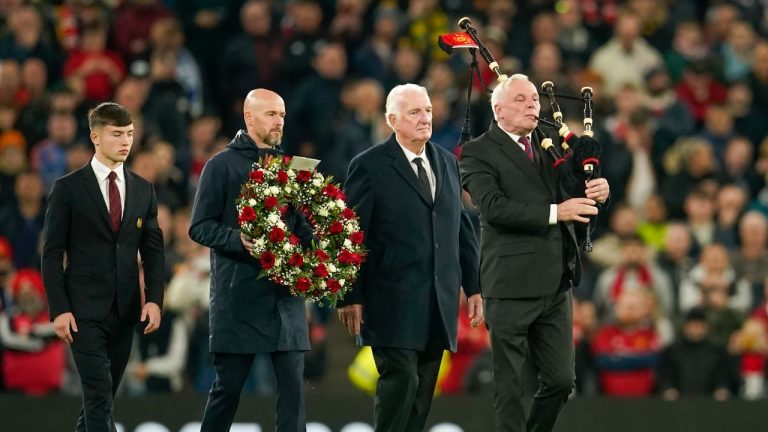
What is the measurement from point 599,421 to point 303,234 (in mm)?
4103

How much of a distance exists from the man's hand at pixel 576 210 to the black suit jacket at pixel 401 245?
0.92 m

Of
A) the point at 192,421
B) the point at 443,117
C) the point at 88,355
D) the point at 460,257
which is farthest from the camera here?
the point at 443,117

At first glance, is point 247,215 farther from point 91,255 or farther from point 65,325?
point 65,325

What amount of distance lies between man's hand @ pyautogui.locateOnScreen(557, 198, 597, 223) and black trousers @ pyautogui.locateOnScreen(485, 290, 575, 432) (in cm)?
51

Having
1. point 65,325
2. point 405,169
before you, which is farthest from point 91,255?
point 405,169

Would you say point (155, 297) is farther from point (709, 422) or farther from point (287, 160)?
point (709, 422)

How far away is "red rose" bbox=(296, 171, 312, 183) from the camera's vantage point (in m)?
9.24

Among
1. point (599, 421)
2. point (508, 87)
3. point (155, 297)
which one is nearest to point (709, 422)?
point (599, 421)

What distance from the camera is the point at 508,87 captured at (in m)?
9.29

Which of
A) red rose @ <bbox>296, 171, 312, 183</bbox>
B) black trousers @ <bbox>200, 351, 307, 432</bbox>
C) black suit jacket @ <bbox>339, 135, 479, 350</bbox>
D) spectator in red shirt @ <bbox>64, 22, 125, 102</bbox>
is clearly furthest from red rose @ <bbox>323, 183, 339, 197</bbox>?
spectator in red shirt @ <bbox>64, 22, 125, 102</bbox>

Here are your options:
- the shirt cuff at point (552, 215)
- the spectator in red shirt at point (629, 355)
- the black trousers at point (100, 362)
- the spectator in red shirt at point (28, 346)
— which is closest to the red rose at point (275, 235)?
the black trousers at point (100, 362)

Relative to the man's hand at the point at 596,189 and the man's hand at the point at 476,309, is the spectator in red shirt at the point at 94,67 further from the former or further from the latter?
the man's hand at the point at 596,189

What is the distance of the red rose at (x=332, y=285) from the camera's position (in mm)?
9086

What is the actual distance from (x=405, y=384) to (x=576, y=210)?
1.48 metres
